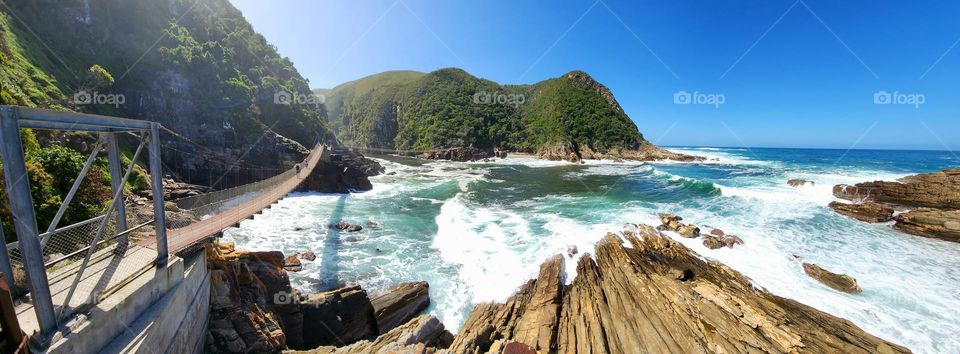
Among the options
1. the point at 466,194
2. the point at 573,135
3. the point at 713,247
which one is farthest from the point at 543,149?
the point at 713,247

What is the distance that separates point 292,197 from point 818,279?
28.8m

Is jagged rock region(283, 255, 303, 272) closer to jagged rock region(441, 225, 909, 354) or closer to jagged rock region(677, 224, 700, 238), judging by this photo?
jagged rock region(441, 225, 909, 354)

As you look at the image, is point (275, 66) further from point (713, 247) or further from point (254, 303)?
point (713, 247)

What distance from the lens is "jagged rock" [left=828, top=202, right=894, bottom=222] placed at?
57.7 ft

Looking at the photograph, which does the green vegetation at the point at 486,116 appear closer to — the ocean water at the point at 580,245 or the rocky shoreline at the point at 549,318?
the ocean water at the point at 580,245

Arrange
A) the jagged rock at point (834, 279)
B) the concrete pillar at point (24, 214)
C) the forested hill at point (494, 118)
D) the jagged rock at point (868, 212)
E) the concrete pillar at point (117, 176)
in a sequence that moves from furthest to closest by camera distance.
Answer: the forested hill at point (494, 118), the jagged rock at point (868, 212), the jagged rock at point (834, 279), the concrete pillar at point (117, 176), the concrete pillar at point (24, 214)

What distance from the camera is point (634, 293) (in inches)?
363

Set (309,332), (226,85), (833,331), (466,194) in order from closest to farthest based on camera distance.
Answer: (833,331) → (309,332) → (466,194) → (226,85)

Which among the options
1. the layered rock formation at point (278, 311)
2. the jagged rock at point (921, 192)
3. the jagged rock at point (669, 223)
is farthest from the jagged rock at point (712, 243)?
the jagged rock at point (921, 192)
